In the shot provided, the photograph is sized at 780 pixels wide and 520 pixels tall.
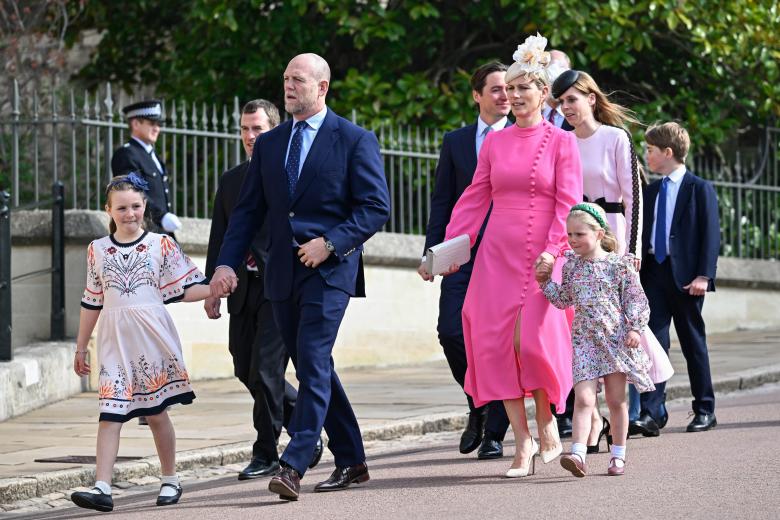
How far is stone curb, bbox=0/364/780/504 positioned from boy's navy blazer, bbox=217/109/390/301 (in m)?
1.51

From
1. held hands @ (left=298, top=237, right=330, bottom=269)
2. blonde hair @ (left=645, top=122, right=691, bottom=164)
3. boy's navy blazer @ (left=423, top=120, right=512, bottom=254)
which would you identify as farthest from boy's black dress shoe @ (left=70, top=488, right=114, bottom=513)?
blonde hair @ (left=645, top=122, right=691, bottom=164)

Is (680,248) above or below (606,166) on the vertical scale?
below

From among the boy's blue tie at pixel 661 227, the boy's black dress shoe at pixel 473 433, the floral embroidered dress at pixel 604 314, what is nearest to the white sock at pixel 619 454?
the floral embroidered dress at pixel 604 314

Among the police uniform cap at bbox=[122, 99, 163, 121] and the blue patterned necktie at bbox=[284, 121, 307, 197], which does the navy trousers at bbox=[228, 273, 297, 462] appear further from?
the police uniform cap at bbox=[122, 99, 163, 121]

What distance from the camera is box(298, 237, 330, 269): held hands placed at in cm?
696

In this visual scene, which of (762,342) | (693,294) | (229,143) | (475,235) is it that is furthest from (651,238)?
(762,342)

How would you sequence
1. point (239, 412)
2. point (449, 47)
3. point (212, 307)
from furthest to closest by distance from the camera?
point (449, 47) → point (239, 412) → point (212, 307)

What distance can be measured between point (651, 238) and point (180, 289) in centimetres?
323

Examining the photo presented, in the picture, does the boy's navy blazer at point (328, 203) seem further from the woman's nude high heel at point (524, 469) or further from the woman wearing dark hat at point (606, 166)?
the woman wearing dark hat at point (606, 166)

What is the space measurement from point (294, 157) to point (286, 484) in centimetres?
146

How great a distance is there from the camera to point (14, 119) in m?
12.1

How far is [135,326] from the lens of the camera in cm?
720

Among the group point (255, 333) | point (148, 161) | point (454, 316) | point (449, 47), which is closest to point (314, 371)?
point (255, 333)

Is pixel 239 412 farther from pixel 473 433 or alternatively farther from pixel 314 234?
pixel 314 234
